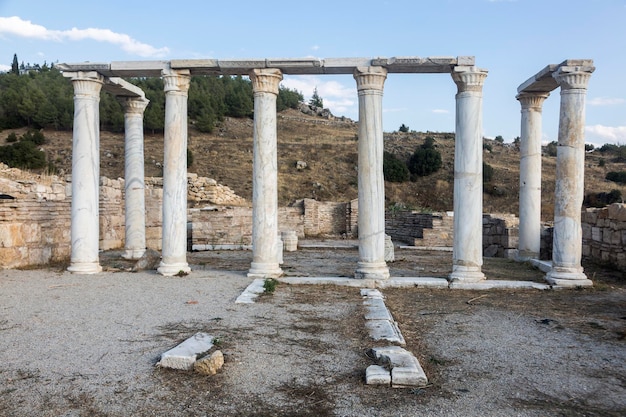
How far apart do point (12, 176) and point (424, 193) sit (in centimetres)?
3041

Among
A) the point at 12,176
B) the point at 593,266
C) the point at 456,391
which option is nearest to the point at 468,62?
the point at 593,266

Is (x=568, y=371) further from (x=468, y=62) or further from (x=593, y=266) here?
(x=593, y=266)

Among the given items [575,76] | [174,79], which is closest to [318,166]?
[174,79]

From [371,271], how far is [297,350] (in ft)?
17.3

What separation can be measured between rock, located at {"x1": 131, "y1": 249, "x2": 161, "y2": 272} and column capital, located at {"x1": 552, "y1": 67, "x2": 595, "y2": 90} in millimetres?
10324

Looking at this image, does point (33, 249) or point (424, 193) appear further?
point (424, 193)

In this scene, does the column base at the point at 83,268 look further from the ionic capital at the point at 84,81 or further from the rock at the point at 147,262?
the ionic capital at the point at 84,81

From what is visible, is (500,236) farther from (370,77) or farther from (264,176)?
(264,176)

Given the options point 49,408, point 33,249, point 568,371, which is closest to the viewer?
point 49,408

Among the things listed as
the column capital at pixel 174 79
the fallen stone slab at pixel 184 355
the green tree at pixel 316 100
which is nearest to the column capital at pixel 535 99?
the column capital at pixel 174 79

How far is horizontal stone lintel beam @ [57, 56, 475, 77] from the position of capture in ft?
37.3

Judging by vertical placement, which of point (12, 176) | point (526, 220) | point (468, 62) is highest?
point (468, 62)

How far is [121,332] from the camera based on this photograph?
6.97 m

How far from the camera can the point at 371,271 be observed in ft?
37.4
